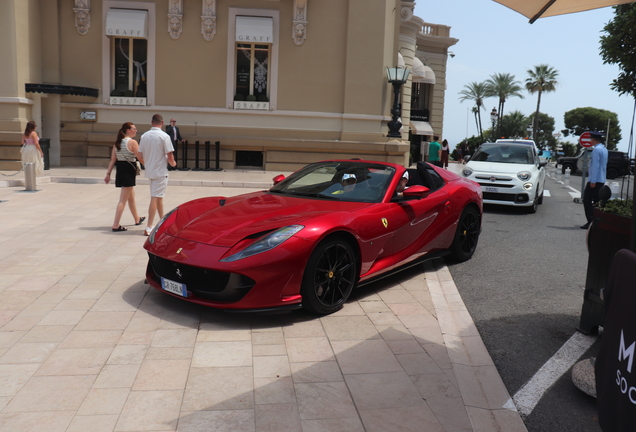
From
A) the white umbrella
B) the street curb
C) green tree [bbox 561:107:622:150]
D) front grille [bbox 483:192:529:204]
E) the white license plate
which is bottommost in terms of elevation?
the street curb

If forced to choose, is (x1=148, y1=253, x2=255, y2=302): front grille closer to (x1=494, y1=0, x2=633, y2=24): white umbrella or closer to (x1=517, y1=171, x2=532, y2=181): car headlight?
(x1=494, y1=0, x2=633, y2=24): white umbrella

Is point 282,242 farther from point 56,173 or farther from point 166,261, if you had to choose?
point 56,173

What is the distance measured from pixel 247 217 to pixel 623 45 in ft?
22.9

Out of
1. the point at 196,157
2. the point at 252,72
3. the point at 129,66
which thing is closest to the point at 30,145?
the point at 196,157

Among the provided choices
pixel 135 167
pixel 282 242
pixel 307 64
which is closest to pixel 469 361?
pixel 282 242

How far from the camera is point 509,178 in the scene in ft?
43.7

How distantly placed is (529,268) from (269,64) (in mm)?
15221

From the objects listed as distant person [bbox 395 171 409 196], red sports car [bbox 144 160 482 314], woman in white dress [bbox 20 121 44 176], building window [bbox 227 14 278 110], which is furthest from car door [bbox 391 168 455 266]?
building window [bbox 227 14 278 110]

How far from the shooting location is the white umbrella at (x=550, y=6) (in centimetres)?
477

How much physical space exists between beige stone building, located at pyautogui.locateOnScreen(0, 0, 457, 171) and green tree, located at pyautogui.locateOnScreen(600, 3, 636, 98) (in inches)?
455

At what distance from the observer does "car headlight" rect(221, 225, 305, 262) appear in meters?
4.74

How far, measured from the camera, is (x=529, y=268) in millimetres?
7586

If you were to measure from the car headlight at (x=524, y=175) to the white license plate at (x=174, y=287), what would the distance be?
1037 centimetres

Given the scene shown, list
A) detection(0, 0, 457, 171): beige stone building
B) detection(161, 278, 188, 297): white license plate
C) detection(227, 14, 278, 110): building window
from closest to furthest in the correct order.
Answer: detection(161, 278, 188, 297): white license plate
detection(0, 0, 457, 171): beige stone building
detection(227, 14, 278, 110): building window
